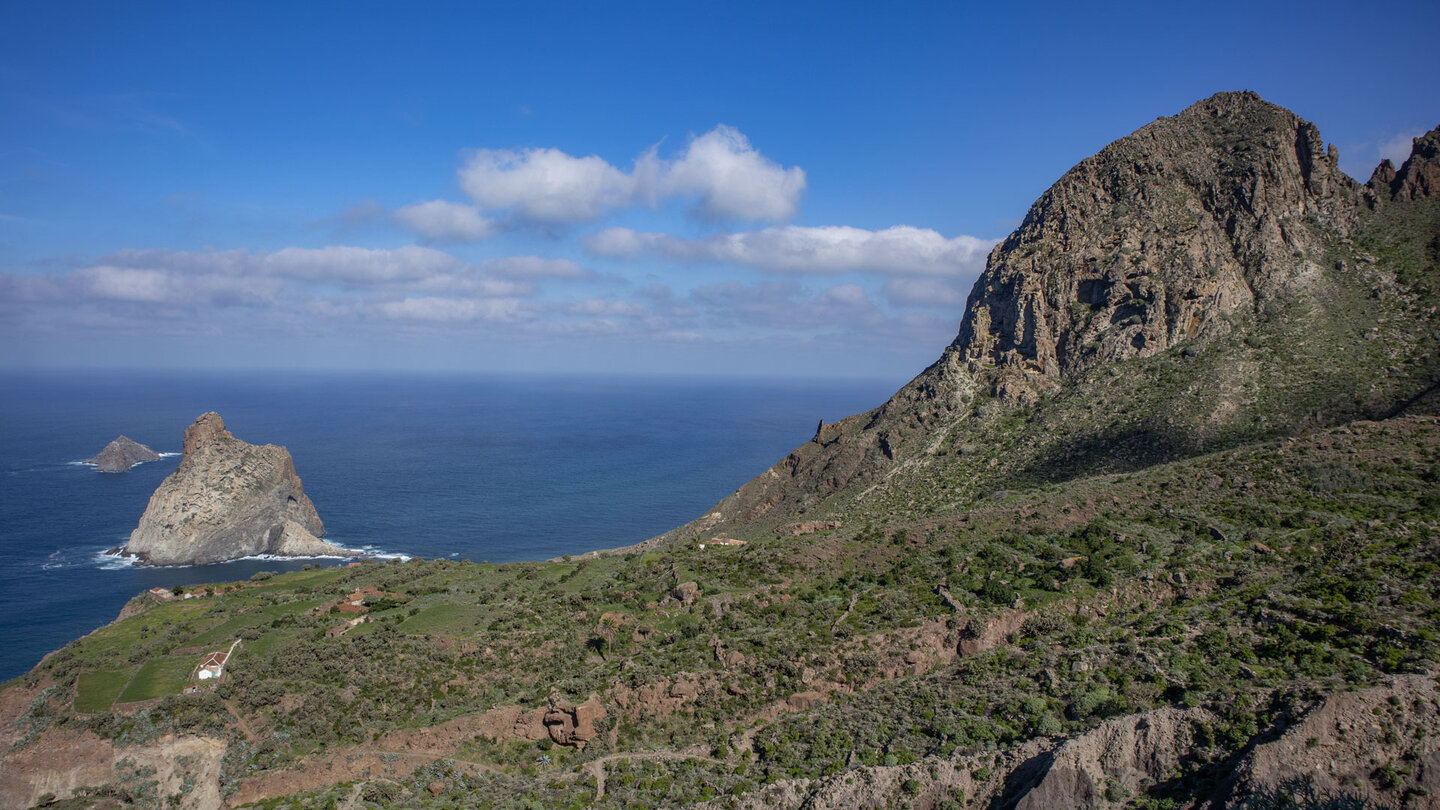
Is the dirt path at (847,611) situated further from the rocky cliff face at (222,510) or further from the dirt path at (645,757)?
the rocky cliff face at (222,510)

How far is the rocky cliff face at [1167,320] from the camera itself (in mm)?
48156

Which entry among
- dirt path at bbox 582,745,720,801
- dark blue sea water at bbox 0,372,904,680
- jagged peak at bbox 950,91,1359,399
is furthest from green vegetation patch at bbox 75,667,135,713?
jagged peak at bbox 950,91,1359,399

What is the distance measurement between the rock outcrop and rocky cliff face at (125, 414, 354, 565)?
55847 millimetres

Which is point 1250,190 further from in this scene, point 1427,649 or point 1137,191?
point 1427,649

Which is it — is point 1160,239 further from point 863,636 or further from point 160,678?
point 160,678

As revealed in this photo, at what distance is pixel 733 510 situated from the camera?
6844cm

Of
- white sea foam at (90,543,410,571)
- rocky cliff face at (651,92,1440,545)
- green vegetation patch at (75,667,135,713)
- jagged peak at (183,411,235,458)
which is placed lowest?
white sea foam at (90,543,410,571)

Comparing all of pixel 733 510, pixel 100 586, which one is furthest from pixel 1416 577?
pixel 100 586

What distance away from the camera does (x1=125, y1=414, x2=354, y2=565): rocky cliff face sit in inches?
3231

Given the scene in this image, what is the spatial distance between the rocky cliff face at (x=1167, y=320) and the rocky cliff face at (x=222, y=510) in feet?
192

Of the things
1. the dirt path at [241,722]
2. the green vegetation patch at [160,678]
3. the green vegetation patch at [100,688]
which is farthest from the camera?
the green vegetation patch at [160,678]

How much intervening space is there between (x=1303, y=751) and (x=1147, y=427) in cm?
3850

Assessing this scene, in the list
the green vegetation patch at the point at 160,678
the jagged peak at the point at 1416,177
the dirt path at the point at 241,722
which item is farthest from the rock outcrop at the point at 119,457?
the jagged peak at the point at 1416,177

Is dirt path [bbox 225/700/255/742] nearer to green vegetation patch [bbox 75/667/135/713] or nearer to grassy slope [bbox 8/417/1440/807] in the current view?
grassy slope [bbox 8/417/1440/807]
